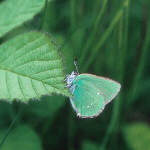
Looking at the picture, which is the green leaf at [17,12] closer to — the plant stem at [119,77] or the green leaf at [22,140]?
the plant stem at [119,77]

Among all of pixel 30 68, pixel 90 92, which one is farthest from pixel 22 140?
pixel 30 68

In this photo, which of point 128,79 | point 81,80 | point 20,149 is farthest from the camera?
point 128,79

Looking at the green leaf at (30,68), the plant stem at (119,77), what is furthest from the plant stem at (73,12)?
the green leaf at (30,68)

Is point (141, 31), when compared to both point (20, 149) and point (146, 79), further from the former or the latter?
point (20, 149)

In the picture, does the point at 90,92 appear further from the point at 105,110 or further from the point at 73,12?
the point at 105,110

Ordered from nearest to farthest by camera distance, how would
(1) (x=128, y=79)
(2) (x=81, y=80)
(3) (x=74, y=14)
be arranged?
(2) (x=81, y=80) → (3) (x=74, y=14) → (1) (x=128, y=79)

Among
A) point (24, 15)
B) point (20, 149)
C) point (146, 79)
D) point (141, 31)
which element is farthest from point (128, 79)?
point (24, 15)
